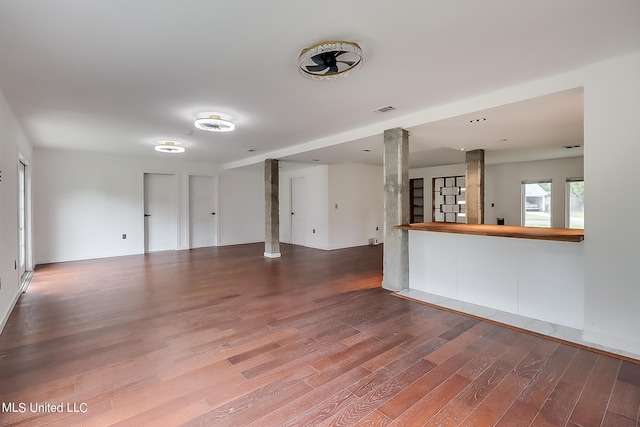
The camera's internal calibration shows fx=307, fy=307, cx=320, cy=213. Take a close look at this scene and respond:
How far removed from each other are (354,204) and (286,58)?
605cm

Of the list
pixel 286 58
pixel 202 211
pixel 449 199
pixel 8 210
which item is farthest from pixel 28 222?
pixel 449 199

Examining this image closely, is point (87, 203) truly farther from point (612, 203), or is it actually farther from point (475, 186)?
point (612, 203)

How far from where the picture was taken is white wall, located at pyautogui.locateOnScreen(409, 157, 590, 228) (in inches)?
281

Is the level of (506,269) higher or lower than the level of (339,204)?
lower

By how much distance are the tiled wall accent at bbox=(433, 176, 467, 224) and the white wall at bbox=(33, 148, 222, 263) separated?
7.36 m

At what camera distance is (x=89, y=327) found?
9.78 ft

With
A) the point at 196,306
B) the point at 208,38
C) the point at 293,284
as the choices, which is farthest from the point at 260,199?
the point at 208,38

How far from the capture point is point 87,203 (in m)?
6.71

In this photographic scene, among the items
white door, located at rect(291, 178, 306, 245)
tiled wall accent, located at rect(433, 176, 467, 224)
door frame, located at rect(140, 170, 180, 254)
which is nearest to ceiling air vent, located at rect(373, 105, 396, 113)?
white door, located at rect(291, 178, 306, 245)

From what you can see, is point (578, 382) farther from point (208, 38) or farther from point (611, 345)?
point (208, 38)

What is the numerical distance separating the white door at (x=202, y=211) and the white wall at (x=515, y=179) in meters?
6.49

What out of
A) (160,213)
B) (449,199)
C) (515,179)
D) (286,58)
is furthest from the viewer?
(449,199)

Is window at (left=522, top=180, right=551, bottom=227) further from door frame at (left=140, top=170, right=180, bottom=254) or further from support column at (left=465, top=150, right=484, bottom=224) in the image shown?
door frame at (left=140, top=170, right=180, bottom=254)

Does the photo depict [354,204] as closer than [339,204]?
No
